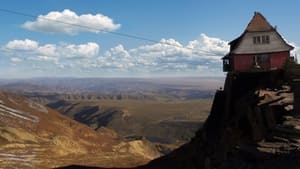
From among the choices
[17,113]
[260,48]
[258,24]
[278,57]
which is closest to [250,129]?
[260,48]

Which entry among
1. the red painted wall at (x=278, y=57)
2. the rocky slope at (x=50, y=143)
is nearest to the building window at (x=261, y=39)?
the red painted wall at (x=278, y=57)

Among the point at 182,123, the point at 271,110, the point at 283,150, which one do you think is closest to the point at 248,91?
the point at 271,110

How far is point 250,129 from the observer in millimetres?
27109

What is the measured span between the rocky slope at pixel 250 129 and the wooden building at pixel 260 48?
2787mm

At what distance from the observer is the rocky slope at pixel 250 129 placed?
18.3 metres

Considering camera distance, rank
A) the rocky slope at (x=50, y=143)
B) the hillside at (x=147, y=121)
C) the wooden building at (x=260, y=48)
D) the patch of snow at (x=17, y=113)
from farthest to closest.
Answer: the hillside at (x=147, y=121)
the patch of snow at (x=17, y=113)
the rocky slope at (x=50, y=143)
the wooden building at (x=260, y=48)

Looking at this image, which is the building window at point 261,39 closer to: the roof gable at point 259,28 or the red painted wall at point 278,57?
the roof gable at point 259,28

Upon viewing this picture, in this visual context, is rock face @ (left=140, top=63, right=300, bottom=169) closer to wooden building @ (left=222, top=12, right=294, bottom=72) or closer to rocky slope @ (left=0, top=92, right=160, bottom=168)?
wooden building @ (left=222, top=12, right=294, bottom=72)

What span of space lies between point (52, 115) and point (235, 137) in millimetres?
33008

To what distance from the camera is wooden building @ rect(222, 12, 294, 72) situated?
120 feet

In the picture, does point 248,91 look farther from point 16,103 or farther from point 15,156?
point 16,103

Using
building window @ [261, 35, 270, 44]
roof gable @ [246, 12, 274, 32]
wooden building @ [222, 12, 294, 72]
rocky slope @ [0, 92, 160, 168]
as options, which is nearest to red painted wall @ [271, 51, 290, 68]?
wooden building @ [222, 12, 294, 72]

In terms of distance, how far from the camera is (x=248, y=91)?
32281 millimetres

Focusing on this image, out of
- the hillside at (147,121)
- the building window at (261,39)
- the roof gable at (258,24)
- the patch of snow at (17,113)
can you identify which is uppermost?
the roof gable at (258,24)
